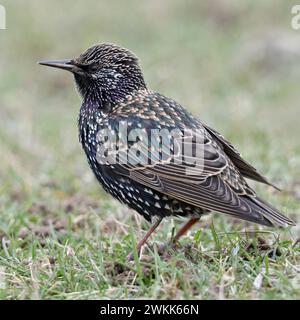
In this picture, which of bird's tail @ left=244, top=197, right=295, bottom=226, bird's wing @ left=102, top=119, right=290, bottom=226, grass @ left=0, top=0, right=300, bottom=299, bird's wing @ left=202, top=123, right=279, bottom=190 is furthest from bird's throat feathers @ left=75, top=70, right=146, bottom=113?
bird's tail @ left=244, top=197, right=295, bottom=226

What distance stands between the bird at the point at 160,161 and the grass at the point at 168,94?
0.28 meters

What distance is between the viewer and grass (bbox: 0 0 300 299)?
4949 millimetres

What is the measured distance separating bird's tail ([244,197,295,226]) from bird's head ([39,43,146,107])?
5.16 ft

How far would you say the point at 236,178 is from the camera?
5.76 metres

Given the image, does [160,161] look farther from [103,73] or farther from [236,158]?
[103,73]

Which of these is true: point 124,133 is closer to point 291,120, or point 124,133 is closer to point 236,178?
point 236,178

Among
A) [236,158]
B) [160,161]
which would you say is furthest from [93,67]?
[236,158]

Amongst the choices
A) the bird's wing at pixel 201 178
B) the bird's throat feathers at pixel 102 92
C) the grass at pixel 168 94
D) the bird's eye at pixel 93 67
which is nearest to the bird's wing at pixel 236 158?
the bird's wing at pixel 201 178

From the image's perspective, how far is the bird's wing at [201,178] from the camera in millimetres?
5309

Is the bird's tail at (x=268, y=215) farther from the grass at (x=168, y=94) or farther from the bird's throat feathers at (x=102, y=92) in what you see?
the bird's throat feathers at (x=102, y=92)

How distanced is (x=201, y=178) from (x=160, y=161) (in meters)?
0.36

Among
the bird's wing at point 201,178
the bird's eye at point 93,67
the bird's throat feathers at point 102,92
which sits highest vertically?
the bird's eye at point 93,67
